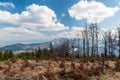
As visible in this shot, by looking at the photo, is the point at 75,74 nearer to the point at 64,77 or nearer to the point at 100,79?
the point at 64,77

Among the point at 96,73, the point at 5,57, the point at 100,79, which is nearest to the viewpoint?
the point at 100,79

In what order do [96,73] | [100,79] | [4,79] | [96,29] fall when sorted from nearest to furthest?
[4,79], [100,79], [96,73], [96,29]

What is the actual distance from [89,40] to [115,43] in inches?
339

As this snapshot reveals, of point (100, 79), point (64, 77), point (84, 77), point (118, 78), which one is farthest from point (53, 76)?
point (118, 78)

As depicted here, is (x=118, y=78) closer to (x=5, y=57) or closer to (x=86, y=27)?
(x=5, y=57)

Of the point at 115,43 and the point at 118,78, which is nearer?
the point at 118,78

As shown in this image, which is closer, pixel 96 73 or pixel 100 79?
pixel 100 79

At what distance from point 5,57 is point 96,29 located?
37952 millimetres

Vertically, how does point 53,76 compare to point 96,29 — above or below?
below

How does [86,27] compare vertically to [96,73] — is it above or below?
above

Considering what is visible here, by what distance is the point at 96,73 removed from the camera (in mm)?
17797

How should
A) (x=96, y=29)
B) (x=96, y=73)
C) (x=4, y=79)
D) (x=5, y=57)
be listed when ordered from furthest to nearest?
1. (x=96, y=29)
2. (x=5, y=57)
3. (x=96, y=73)
4. (x=4, y=79)

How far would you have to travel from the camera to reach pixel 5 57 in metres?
39.4

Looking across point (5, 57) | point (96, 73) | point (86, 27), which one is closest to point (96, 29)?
point (86, 27)
